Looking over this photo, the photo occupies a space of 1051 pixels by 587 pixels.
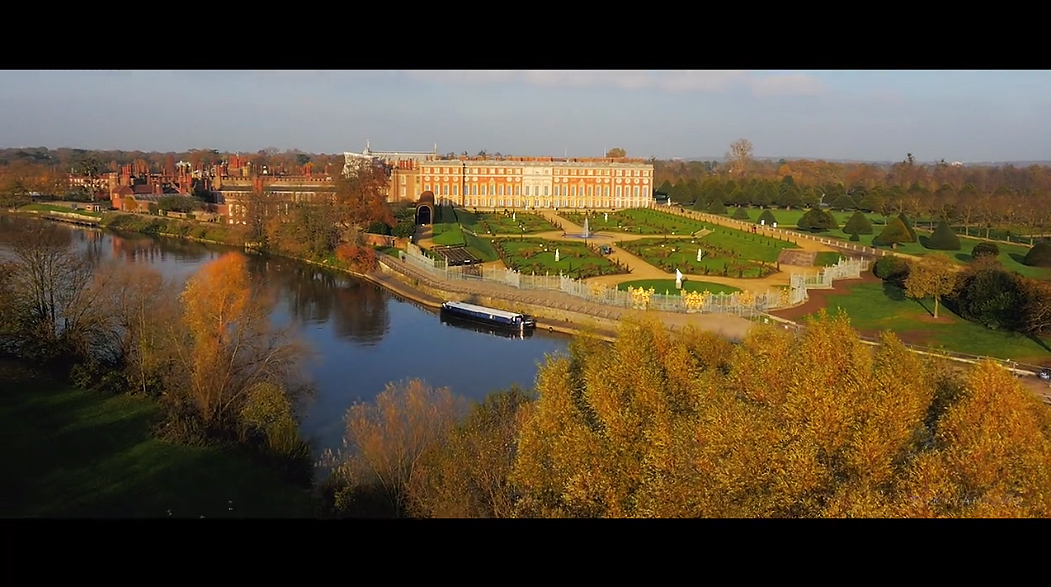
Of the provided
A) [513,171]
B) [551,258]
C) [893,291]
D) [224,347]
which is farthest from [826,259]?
[513,171]

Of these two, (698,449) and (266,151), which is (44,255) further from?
(266,151)

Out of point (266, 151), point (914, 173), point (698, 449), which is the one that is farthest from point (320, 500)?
point (266, 151)

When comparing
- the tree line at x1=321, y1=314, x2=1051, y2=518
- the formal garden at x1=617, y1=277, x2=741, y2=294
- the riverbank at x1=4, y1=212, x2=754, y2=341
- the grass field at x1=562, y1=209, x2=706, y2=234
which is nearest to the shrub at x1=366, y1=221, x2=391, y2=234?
the riverbank at x1=4, y1=212, x2=754, y2=341

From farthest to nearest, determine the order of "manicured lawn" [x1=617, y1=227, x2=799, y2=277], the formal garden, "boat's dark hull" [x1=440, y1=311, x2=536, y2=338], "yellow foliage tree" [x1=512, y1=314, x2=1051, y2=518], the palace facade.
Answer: the palace facade → "manicured lawn" [x1=617, y1=227, x2=799, y2=277] → the formal garden → "boat's dark hull" [x1=440, y1=311, x2=536, y2=338] → "yellow foliage tree" [x1=512, y1=314, x2=1051, y2=518]

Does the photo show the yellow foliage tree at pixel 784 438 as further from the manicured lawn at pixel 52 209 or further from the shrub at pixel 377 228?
the manicured lawn at pixel 52 209

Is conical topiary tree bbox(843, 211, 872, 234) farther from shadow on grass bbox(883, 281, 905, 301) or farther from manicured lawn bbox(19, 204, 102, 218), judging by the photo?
manicured lawn bbox(19, 204, 102, 218)

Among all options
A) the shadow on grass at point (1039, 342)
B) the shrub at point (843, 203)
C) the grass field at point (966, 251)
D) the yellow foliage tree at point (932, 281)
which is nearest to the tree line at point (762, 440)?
the shadow on grass at point (1039, 342)
